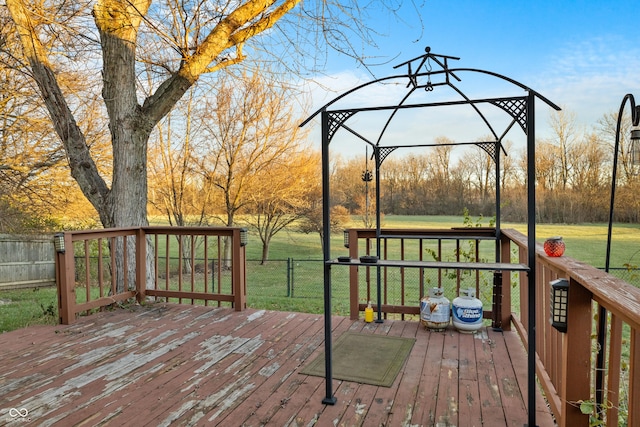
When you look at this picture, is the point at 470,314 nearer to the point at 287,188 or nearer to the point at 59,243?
the point at 59,243

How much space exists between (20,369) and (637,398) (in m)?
3.41

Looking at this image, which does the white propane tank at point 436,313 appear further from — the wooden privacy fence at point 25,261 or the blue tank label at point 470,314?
the wooden privacy fence at point 25,261

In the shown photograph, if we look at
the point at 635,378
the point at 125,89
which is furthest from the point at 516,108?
the point at 125,89

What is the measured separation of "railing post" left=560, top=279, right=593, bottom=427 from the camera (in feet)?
5.49

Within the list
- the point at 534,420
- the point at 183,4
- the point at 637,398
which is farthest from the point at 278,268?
the point at 637,398

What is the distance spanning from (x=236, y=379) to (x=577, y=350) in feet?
6.24

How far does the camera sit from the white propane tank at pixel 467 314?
3418 mm

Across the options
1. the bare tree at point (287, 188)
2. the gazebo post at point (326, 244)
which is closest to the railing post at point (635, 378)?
the gazebo post at point (326, 244)

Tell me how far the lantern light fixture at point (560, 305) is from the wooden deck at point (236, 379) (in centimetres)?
66

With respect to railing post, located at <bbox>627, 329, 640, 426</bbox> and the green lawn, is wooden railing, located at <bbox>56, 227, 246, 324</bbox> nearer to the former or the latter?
the green lawn

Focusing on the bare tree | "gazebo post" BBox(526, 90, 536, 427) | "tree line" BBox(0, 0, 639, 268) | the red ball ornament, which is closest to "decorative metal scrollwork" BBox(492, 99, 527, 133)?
"gazebo post" BBox(526, 90, 536, 427)

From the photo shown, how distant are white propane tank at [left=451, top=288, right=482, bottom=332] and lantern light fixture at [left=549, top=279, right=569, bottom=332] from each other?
1.75m

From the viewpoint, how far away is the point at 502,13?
27.6ft

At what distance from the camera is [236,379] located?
2.58m
